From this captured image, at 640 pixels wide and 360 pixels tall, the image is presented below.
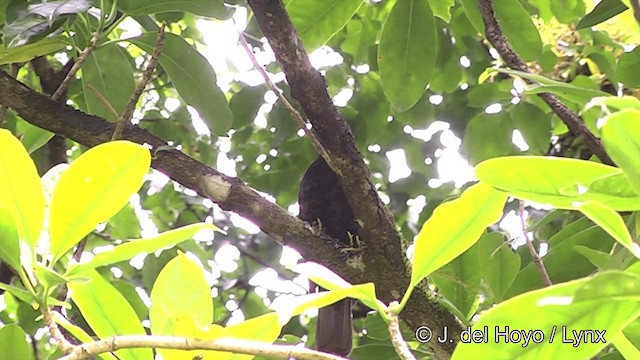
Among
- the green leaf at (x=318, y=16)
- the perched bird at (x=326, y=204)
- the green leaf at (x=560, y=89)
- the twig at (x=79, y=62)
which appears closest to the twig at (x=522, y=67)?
the green leaf at (x=318, y=16)

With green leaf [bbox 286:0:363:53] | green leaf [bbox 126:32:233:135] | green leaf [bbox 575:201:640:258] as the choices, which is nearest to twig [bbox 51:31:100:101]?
green leaf [bbox 126:32:233:135]

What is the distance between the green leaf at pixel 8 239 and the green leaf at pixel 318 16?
2.89 ft

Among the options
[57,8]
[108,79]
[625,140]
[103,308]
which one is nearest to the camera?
[625,140]

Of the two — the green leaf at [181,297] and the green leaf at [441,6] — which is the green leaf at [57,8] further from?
the green leaf at [441,6]

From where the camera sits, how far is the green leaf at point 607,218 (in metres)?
0.54

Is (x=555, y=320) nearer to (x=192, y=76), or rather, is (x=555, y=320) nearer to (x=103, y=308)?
(x=103, y=308)

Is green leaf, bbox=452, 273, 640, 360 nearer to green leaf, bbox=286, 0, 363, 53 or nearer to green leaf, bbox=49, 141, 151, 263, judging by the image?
green leaf, bbox=49, 141, 151, 263

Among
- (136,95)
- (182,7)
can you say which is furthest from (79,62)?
(182,7)

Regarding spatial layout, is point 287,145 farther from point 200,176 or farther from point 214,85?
point 200,176

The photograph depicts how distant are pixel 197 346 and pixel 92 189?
172 mm

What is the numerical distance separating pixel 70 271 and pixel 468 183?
1.46 meters

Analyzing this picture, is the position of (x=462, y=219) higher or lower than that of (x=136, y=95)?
lower

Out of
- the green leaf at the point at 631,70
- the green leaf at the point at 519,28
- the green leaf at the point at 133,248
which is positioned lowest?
the green leaf at the point at 133,248

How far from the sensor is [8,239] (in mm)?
615
